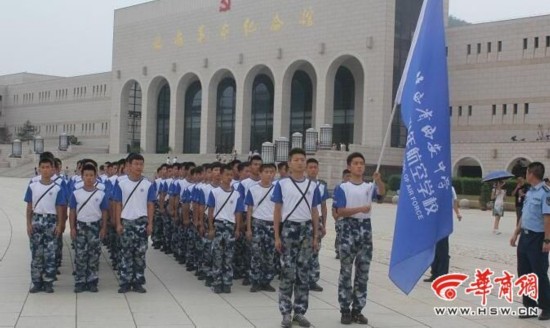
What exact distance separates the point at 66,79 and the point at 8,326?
6645cm

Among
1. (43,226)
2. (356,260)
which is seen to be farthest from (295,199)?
(43,226)

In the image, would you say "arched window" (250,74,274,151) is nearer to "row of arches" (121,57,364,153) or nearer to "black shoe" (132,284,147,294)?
"row of arches" (121,57,364,153)

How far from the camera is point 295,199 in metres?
6.63

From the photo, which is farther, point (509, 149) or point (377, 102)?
point (377, 102)

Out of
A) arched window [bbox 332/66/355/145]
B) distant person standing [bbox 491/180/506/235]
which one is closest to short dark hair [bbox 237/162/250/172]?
distant person standing [bbox 491/180/506/235]

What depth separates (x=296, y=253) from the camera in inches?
258

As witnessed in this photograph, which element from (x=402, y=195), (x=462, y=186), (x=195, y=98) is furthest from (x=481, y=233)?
(x=195, y=98)

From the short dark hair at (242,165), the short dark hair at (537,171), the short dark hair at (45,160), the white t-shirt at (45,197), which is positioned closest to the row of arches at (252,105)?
the short dark hair at (242,165)

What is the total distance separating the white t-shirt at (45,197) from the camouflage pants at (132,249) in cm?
83

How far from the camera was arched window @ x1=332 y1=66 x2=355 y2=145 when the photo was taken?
1778 inches

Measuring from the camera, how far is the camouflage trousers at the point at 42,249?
7.96 m

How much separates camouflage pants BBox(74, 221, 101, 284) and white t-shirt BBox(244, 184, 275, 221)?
1.94 meters

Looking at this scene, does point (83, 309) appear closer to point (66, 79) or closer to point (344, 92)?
point (344, 92)

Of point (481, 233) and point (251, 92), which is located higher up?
point (251, 92)
